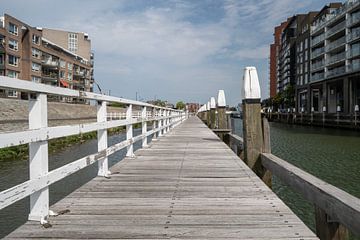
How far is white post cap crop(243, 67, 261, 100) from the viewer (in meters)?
5.84

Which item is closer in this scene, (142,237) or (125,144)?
(142,237)

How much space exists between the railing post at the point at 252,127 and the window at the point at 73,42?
93.3m

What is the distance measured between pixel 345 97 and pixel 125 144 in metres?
43.4

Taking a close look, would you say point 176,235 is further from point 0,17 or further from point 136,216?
point 0,17

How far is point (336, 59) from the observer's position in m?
47.9

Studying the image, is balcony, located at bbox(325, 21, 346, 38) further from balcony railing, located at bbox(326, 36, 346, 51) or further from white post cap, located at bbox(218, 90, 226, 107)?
white post cap, located at bbox(218, 90, 226, 107)

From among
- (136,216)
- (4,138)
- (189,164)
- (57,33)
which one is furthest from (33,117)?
(57,33)

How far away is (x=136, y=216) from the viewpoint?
9.84ft

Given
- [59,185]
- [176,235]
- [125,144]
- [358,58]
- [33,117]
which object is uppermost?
[358,58]

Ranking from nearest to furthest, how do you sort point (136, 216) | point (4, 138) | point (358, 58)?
point (4, 138)
point (136, 216)
point (358, 58)

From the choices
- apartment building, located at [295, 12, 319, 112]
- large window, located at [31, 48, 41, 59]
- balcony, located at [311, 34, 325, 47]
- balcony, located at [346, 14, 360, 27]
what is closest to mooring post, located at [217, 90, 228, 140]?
balcony, located at [346, 14, 360, 27]

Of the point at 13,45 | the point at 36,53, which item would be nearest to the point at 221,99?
the point at 13,45

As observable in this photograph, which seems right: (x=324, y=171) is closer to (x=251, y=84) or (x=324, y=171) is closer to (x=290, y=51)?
(x=251, y=84)

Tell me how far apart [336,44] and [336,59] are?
2300 millimetres
